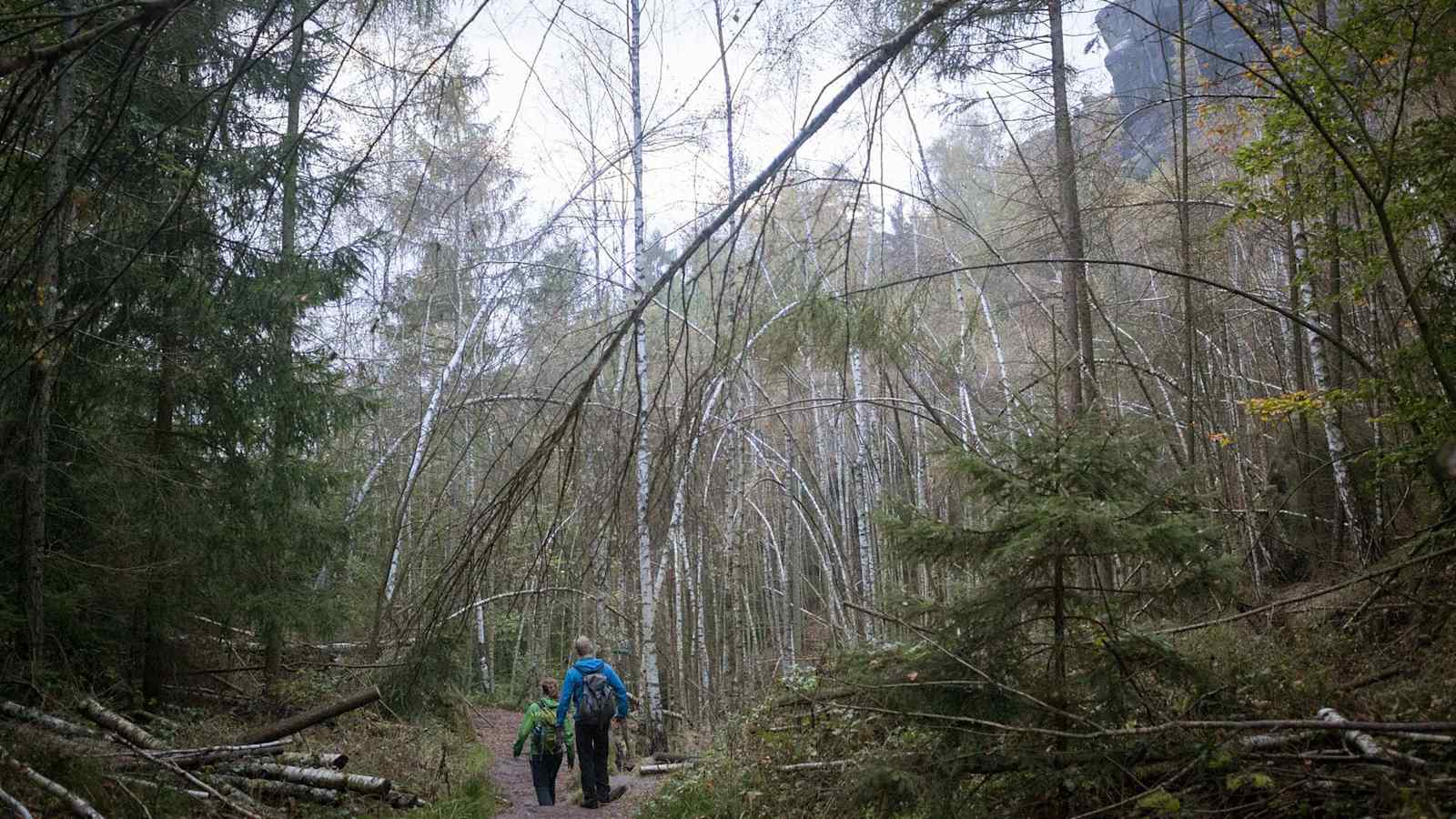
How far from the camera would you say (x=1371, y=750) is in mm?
2455

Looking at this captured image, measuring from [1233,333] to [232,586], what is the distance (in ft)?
41.9

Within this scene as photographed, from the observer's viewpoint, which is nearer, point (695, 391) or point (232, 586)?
point (695, 391)

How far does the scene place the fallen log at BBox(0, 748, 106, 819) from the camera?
434 cm

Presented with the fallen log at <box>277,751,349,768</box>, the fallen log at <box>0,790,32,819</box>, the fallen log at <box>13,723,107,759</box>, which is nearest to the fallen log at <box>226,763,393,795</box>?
the fallen log at <box>277,751,349,768</box>

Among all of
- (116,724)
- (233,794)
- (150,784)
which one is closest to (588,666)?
(233,794)

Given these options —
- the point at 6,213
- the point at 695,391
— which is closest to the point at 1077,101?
the point at 695,391

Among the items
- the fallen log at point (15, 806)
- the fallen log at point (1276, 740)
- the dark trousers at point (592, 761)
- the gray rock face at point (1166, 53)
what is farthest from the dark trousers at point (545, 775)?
the gray rock face at point (1166, 53)

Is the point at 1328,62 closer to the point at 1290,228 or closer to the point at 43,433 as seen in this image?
the point at 1290,228

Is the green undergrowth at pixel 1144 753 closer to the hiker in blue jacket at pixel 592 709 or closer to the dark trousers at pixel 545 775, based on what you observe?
the hiker in blue jacket at pixel 592 709

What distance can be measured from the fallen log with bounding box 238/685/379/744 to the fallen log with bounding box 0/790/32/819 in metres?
2.92

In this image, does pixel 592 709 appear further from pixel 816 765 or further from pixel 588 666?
pixel 816 765

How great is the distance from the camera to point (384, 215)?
1673 centimetres

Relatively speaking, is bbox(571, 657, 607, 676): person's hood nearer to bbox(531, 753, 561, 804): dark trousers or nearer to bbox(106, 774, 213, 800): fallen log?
bbox(531, 753, 561, 804): dark trousers

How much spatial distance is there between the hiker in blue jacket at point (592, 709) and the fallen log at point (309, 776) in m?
1.56
